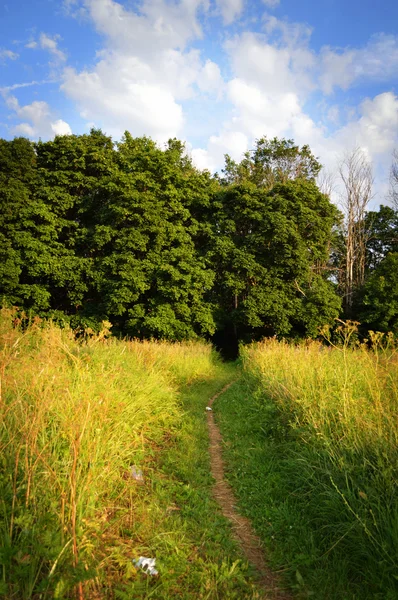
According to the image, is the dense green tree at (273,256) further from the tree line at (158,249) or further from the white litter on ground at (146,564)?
the white litter on ground at (146,564)

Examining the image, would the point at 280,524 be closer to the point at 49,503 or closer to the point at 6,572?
the point at 49,503

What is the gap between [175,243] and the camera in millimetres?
21141

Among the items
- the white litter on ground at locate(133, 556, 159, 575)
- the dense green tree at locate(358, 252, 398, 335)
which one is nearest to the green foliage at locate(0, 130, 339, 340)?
the dense green tree at locate(358, 252, 398, 335)

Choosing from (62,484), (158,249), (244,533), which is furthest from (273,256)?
(62,484)

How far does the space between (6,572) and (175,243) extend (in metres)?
19.8

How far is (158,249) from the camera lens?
19.8 metres

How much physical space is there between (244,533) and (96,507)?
1556 mm

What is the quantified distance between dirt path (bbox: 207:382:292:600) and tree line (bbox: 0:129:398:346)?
1329 centimetres

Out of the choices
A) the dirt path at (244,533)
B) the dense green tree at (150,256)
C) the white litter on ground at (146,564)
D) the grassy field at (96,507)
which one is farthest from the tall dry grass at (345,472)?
the dense green tree at (150,256)

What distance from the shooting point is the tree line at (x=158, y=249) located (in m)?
18.9

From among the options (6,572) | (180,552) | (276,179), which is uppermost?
(276,179)

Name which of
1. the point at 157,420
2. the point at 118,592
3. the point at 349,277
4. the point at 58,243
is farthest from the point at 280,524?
the point at 349,277

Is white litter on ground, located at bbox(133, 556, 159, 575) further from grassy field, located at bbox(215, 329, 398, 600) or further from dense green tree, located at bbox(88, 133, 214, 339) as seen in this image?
dense green tree, located at bbox(88, 133, 214, 339)

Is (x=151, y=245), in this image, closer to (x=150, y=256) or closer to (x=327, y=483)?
(x=150, y=256)
